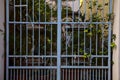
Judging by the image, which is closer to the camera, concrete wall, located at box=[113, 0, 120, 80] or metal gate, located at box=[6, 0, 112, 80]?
concrete wall, located at box=[113, 0, 120, 80]

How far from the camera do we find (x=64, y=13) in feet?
26.9

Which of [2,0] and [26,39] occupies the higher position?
[2,0]

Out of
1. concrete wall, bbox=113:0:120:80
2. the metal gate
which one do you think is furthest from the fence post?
the metal gate

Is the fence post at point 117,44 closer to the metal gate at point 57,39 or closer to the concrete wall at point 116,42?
the concrete wall at point 116,42

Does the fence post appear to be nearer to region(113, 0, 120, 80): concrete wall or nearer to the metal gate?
region(113, 0, 120, 80): concrete wall

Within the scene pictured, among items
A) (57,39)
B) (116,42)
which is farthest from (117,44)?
(57,39)

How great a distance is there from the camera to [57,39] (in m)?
8.12

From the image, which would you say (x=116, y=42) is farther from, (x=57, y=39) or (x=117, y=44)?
(x=57, y=39)

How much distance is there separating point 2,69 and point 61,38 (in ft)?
5.15

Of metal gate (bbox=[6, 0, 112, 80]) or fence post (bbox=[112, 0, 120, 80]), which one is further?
metal gate (bbox=[6, 0, 112, 80])

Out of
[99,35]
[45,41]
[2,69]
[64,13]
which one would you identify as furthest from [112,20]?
[2,69]

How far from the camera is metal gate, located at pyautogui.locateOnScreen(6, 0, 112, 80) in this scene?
812 centimetres

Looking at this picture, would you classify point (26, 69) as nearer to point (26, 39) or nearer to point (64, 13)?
point (26, 39)

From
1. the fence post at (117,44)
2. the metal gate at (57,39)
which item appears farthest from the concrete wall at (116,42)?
the metal gate at (57,39)
